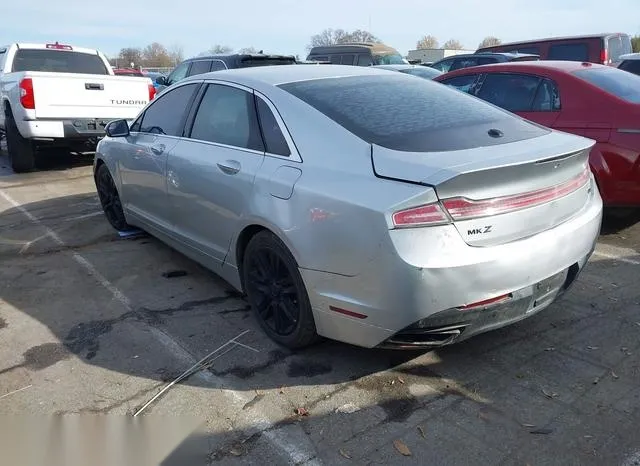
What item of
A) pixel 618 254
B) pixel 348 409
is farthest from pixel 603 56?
pixel 348 409

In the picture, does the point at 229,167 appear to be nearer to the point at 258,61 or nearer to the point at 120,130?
the point at 120,130

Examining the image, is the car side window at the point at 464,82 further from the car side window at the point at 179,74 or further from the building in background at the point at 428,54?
the building in background at the point at 428,54

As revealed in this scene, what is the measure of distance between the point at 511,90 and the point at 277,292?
4010 millimetres

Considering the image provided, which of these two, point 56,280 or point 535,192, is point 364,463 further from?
point 56,280

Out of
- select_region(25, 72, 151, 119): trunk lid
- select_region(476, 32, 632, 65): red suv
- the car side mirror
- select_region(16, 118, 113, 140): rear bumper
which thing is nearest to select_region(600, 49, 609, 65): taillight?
select_region(476, 32, 632, 65): red suv

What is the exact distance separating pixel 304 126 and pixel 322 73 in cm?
82

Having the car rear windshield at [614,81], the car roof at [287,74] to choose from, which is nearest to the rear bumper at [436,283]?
the car roof at [287,74]

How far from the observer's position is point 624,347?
3420 millimetres

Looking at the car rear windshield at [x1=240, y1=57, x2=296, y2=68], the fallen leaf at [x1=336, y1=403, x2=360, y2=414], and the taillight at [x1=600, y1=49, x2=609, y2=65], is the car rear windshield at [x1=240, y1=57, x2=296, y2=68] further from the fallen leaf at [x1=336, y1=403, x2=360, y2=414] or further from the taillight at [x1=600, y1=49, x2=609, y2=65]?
the fallen leaf at [x1=336, y1=403, x2=360, y2=414]

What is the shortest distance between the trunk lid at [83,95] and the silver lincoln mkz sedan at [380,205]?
17.6 feet

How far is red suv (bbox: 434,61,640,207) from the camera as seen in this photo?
499 centimetres

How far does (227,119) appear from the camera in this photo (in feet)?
13.0

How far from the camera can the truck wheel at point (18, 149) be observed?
363 inches

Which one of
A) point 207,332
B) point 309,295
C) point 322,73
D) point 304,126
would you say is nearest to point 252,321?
point 207,332
